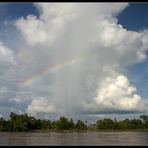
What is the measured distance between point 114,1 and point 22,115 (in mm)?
42850

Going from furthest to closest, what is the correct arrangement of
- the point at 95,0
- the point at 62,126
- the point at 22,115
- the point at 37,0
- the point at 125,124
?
the point at 125,124, the point at 62,126, the point at 22,115, the point at 37,0, the point at 95,0

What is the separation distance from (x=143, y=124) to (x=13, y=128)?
2381 centimetres

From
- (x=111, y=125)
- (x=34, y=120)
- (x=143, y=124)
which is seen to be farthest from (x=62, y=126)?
(x=143, y=124)

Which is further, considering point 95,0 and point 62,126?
point 62,126

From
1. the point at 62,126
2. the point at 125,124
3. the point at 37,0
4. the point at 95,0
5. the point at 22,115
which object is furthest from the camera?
the point at 125,124

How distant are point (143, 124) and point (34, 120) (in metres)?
20.8

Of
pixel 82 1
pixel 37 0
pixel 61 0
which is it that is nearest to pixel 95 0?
pixel 82 1

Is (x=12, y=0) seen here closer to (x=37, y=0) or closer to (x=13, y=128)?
(x=37, y=0)

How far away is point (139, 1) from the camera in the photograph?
399 cm

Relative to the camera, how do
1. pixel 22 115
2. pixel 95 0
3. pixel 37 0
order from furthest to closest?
pixel 22 115, pixel 37 0, pixel 95 0

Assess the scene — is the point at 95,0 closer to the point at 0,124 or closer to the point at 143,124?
the point at 0,124

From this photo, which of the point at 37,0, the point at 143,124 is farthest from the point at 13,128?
the point at 37,0

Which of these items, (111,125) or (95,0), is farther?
(111,125)

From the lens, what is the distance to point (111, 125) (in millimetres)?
54281
